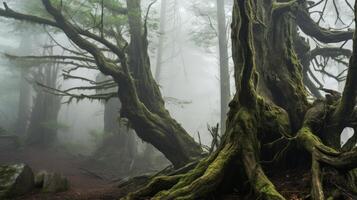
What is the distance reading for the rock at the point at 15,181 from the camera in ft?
23.6

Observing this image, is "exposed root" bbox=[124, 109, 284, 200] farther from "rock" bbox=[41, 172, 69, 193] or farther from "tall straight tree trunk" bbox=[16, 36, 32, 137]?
"tall straight tree trunk" bbox=[16, 36, 32, 137]

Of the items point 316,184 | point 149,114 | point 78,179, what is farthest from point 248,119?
point 78,179

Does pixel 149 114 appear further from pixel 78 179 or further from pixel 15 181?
pixel 78 179

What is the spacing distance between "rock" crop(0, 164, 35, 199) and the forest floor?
0.22 m

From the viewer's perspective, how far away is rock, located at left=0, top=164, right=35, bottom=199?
7.19 metres

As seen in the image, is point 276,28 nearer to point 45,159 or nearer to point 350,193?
point 350,193

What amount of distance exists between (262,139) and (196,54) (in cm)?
4218

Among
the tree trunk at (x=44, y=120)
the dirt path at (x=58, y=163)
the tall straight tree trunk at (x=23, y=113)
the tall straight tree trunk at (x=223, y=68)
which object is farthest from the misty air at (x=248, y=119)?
the tall straight tree trunk at (x=23, y=113)

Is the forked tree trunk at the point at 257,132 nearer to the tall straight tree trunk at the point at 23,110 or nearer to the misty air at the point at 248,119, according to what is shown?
the misty air at the point at 248,119

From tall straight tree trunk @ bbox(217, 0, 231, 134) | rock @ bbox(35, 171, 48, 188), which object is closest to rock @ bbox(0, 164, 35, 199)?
rock @ bbox(35, 171, 48, 188)

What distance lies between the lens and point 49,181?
323 inches

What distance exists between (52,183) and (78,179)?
4819 millimetres

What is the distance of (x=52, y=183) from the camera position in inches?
322

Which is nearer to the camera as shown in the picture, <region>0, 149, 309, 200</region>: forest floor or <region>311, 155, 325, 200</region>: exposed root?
<region>311, 155, 325, 200</region>: exposed root
